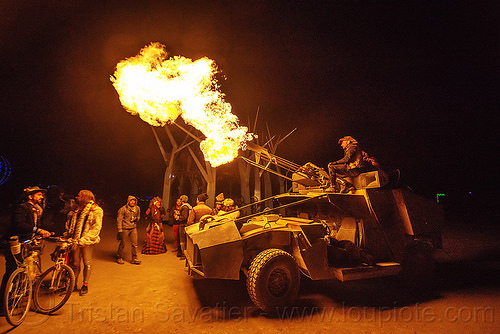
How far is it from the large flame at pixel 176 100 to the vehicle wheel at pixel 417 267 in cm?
459

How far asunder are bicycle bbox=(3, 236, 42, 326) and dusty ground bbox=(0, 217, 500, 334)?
0.55ft

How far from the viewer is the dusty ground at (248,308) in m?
4.26

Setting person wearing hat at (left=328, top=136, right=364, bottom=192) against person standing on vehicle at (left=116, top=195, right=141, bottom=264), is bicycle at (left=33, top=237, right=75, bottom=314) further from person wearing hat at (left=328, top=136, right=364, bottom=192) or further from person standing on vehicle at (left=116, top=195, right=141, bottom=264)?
person wearing hat at (left=328, top=136, right=364, bottom=192)

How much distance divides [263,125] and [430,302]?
2101 cm

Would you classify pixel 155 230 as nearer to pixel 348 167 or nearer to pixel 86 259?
pixel 86 259

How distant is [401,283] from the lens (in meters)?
6.13

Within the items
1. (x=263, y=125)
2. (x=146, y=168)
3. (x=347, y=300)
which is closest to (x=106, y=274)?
(x=347, y=300)

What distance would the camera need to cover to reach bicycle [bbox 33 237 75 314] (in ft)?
15.3

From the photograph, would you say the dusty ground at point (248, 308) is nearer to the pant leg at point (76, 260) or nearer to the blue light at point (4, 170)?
the pant leg at point (76, 260)

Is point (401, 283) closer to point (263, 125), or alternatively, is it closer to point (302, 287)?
point (302, 287)

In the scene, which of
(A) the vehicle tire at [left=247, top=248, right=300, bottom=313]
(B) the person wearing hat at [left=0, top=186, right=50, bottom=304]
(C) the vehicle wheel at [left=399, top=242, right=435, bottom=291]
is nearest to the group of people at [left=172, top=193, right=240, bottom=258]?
(A) the vehicle tire at [left=247, top=248, right=300, bottom=313]

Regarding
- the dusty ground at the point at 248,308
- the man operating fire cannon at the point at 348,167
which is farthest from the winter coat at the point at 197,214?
the man operating fire cannon at the point at 348,167

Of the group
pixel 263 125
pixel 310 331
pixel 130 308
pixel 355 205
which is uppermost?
pixel 263 125

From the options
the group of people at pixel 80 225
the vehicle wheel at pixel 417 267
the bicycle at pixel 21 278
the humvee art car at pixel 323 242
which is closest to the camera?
the bicycle at pixel 21 278
